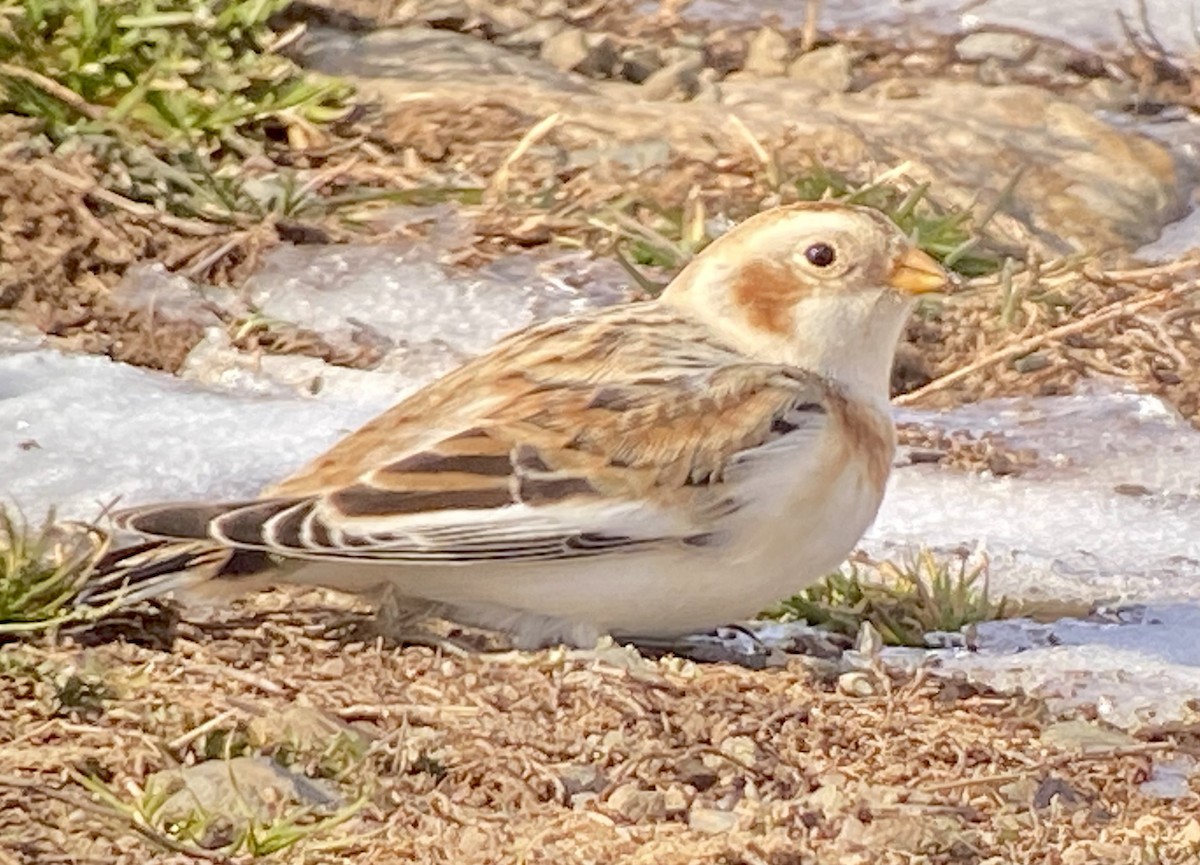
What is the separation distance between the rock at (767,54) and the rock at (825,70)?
39 millimetres

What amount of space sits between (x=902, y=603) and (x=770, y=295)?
60 centimetres

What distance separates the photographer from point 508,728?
13.0 feet

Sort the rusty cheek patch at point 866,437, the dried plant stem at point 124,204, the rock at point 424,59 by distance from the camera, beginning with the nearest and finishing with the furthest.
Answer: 1. the rusty cheek patch at point 866,437
2. the dried plant stem at point 124,204
3. the rock at point 424,59

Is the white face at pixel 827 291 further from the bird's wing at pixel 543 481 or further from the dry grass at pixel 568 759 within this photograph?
the dry grass at pixel 568 759

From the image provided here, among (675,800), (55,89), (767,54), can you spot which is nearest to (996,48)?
(767,54)

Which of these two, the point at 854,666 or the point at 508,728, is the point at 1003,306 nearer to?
the point at 854,666

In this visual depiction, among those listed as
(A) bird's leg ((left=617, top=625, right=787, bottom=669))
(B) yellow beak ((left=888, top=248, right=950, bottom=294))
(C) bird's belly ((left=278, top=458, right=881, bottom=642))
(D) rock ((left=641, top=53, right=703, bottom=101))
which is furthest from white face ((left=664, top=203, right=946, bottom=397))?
(D) rock ((left=641, top=53, right=703, bottom=101))

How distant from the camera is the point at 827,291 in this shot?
4648 mm

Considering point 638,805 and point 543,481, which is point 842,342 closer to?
point 543,481

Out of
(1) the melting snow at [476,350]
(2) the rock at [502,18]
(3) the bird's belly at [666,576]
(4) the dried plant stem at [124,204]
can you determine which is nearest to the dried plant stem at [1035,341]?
(1) the melting snow at [476,350]

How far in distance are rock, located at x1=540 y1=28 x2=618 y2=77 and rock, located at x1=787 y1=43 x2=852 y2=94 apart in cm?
56

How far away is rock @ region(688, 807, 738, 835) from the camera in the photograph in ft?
12.0

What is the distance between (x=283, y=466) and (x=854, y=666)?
137 cm

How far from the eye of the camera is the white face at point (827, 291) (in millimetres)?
4633
